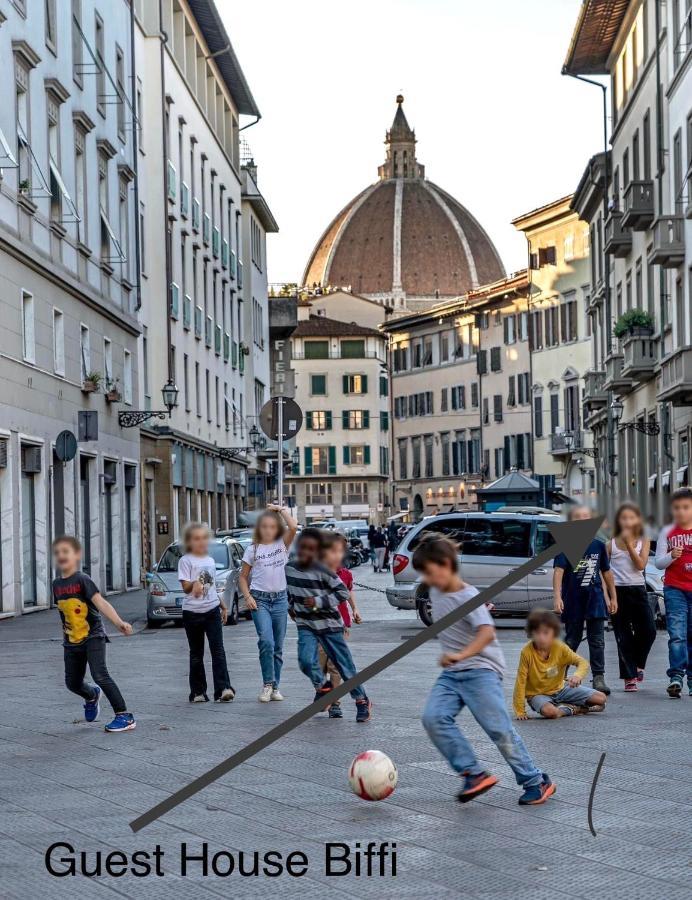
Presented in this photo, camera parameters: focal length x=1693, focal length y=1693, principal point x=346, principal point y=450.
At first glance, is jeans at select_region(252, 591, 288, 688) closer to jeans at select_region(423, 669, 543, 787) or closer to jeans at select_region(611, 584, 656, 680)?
jeans at select_region(611, 584, 656, 680)

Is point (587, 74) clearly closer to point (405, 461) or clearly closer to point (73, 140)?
point (73, 140)

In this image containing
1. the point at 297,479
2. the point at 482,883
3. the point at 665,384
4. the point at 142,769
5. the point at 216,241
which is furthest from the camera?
the point at 297,479

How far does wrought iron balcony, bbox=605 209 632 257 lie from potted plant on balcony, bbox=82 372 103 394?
745 inches

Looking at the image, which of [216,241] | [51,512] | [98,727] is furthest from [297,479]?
[98,727]

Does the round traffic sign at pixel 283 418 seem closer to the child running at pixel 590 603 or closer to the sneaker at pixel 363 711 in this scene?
the sneaker at pixel 363 711

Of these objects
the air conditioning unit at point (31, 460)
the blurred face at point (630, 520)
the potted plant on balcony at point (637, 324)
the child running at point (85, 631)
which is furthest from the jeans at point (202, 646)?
the potted plant on balcony at point (637, 324)

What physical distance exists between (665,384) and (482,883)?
113 ft

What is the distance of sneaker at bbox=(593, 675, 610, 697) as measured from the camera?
49.9 ft

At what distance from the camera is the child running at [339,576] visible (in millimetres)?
11883

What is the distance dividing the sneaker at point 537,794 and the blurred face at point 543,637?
9.02 feet

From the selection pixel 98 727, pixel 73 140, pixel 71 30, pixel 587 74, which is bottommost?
pixel 98 727

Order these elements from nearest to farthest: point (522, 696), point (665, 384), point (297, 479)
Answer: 1. point (522, 696)
2. point (665, 384)
3. point (297, 479)

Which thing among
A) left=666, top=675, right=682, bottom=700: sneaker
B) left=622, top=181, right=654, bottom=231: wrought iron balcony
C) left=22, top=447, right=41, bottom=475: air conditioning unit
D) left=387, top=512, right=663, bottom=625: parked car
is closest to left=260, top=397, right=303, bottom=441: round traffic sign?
left=666, top=675, right=682, bottom=700: sneaker

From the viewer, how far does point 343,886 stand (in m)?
7.26
